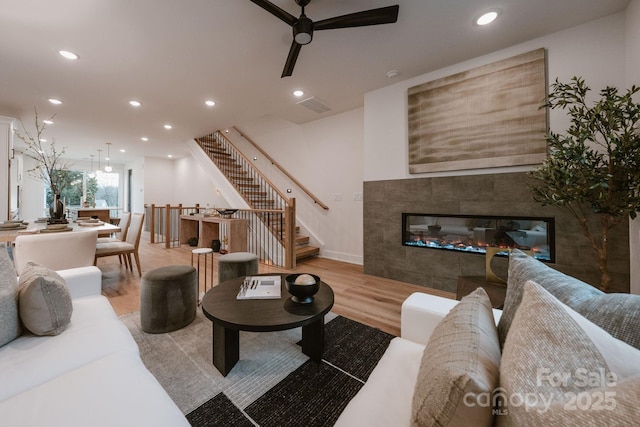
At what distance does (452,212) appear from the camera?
2.97 m

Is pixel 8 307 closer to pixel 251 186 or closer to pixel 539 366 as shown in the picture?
pixel 539 366

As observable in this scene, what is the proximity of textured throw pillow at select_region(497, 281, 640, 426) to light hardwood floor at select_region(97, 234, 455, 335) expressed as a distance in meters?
1.73

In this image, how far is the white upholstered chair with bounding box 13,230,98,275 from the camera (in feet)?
6.50

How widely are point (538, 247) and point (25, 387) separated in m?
3.79

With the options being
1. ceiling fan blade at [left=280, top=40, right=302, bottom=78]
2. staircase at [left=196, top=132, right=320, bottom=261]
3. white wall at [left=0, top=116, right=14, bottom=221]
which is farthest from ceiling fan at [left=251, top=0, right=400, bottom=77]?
white wall at [left=0, top=116, right=14, bottom=221]

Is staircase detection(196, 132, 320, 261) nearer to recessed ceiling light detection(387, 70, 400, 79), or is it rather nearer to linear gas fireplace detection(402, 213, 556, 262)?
linear gas fireplace detection(402, 213, 556, 262)

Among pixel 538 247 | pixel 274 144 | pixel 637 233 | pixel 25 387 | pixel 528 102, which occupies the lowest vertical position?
pixel 25 387

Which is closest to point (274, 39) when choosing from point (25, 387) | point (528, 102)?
point (528, 102)

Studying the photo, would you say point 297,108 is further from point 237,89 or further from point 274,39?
point 274,39

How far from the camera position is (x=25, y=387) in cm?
91

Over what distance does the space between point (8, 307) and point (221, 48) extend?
103 inches

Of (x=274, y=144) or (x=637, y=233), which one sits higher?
(x=274, y=144)

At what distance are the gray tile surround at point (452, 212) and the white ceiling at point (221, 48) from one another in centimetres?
141

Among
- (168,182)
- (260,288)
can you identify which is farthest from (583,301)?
(168,182)
